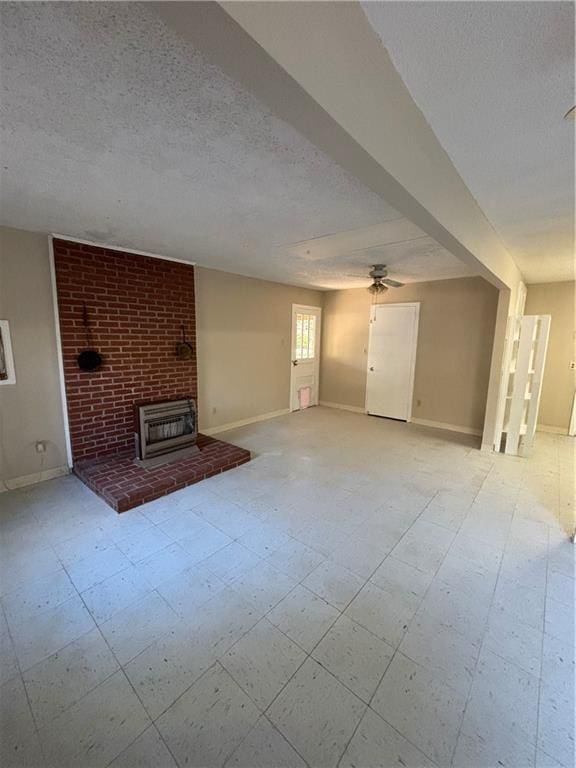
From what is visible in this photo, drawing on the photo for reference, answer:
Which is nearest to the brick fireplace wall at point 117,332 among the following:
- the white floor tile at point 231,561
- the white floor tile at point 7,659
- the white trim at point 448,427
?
the white floor tile at point 7,659

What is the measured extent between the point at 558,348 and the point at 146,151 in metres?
5.86

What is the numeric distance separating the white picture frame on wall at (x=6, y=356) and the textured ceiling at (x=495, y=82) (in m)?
3.36

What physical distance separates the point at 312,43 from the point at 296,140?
0.66 m

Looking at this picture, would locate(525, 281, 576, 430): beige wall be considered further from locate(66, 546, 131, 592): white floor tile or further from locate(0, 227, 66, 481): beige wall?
locate(0, 227, 66, 481): beige wall

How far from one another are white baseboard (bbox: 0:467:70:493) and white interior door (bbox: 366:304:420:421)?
4.70 m

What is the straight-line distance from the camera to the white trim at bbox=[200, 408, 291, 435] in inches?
180

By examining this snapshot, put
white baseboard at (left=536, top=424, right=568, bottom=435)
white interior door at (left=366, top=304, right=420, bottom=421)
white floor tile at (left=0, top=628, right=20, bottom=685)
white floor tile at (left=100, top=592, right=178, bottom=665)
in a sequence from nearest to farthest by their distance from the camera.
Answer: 1. white floor tile at (left=0, top=628, right=20, bottom=685)
2. white floor tile at (left=100, top=592, right=178, bottom=665)
3. white baseboard at (left=536, top=424, right=568, bottom=435)
4. white interior door at (left=366, top=304, right=420, bottom=421)

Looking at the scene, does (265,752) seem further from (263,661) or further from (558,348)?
(558,348)

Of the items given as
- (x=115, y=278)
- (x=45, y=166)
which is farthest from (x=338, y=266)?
(x=45, y=166)

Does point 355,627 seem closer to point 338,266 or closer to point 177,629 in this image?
point 177,629

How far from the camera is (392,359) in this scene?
17.9 ft

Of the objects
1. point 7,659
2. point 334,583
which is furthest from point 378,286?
point 7,659

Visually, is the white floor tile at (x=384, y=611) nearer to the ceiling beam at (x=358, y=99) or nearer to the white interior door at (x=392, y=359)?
the ceiling beam at (x=358, y=99)

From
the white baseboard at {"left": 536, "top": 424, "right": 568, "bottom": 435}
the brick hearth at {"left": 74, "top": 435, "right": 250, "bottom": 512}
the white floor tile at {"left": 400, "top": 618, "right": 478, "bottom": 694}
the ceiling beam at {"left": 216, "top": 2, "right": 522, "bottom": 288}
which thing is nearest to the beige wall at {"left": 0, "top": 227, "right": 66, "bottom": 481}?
the brick hearth at {"left": 74, "top": 435, "right": 250, "bottom": 512}
